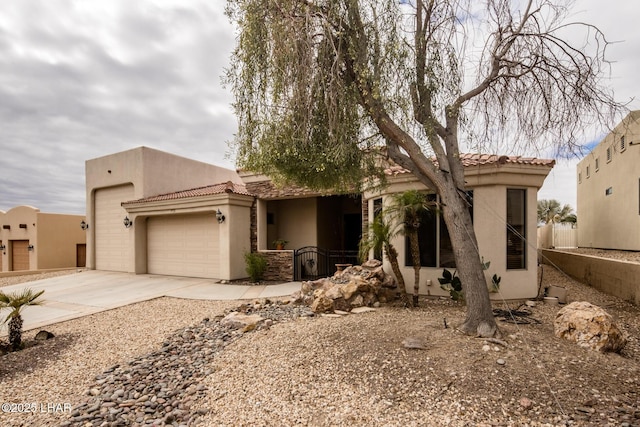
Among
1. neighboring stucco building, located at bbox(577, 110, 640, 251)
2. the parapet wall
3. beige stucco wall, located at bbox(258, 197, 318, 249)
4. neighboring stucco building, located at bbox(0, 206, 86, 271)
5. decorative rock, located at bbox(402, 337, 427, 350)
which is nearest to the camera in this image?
decorative rock, located at bbox(402, 337, 427, 350)

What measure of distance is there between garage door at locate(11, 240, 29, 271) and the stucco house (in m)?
8.58

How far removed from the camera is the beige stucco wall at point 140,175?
610 inches

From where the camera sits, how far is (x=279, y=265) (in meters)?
12.5

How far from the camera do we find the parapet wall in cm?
803

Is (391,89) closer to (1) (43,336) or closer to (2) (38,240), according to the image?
(1) (43,336)

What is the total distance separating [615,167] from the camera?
54.6 ft

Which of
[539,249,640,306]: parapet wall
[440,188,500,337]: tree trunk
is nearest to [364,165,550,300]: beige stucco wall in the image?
[539,249,640,306]: parapet wall

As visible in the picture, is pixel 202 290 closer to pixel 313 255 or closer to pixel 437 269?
pixel 313 255

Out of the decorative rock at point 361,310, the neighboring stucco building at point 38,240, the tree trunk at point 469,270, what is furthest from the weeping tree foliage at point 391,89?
the neighboring stucco building at point 38,240

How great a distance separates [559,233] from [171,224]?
25.5 m

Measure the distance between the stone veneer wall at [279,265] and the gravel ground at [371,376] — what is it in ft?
19.0

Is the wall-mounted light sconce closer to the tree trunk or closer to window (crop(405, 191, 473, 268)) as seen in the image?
window (crop(405, 191, 473, 268))

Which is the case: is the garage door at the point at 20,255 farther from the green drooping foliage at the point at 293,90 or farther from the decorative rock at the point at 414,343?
the decorative rock at the point at 414,343

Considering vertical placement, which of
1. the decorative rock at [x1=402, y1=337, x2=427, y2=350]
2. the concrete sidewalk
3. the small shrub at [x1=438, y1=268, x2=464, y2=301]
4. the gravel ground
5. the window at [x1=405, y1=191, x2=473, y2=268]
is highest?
the window at [x1=405, y1=191, x2=473, y2=268]
